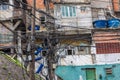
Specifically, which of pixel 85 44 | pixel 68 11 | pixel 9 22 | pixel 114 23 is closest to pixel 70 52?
pixel 85 44

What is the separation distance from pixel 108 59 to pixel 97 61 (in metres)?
1.06

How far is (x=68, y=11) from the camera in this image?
28.9 metres

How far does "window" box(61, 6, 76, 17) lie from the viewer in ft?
94.2

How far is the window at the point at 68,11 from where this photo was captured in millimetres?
28703

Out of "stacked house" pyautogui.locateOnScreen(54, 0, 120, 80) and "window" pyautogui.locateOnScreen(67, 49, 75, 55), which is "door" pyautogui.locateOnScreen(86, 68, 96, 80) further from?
"window" pyautogui.locateOnScreen(67, 49, 75, 55)

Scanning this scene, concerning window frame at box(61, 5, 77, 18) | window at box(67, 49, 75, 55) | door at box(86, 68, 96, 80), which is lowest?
door at box(86, 68, 96, 80)

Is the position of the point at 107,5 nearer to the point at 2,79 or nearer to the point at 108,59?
the point at 108,59

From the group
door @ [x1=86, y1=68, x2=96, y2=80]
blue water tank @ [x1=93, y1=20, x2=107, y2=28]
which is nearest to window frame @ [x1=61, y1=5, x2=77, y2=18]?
blue water tank @ [x1=93, y1=20, x2=107, y2=28]

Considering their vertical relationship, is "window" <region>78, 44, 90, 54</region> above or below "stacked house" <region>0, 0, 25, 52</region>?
below

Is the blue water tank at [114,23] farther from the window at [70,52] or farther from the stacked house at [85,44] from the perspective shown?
the window at [70,52]

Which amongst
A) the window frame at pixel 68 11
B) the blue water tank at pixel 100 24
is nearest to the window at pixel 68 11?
the window frame at pixel 68 11

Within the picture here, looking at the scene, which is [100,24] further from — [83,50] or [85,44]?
[83,50]

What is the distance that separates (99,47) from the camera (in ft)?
91.0

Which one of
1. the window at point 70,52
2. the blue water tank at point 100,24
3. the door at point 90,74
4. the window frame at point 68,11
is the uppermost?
the window frame at point 68,11
